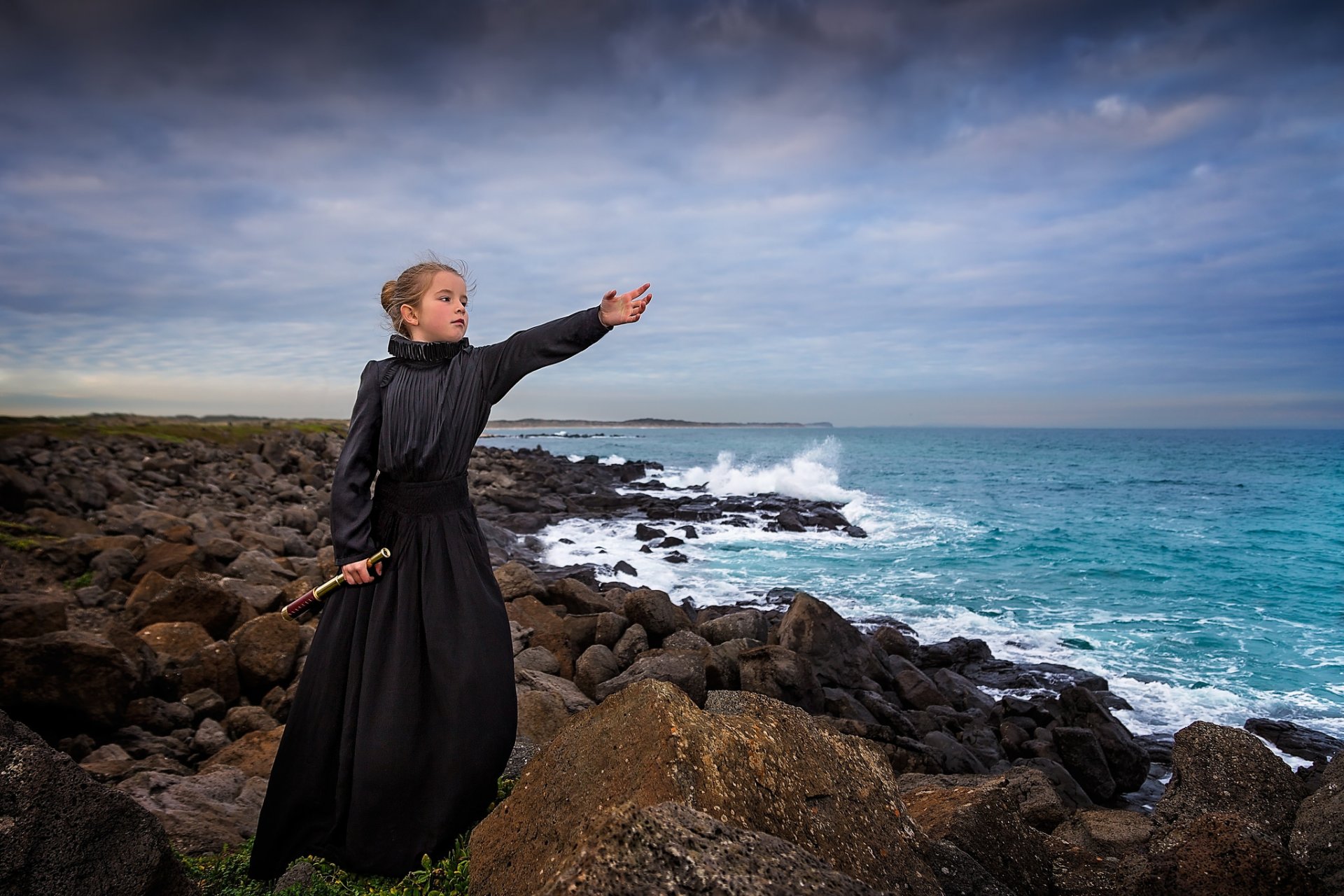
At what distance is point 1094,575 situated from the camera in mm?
20516

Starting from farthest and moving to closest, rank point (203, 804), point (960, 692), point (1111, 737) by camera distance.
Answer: point (960, 692) < point (1111, 737) < point (203, 804)

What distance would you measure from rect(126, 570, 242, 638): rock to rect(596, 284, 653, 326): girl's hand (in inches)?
241

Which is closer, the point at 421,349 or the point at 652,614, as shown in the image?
the point at 421,349

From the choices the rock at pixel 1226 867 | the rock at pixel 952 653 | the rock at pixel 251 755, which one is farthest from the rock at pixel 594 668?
the rock at pixel 952 653

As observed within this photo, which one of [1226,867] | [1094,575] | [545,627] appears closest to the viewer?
[1226,867]

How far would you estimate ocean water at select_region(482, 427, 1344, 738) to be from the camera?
12609mm

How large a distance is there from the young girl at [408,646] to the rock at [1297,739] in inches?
398

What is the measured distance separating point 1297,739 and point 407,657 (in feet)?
38.4

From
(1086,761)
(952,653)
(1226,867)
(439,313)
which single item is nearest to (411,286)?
(439,313)

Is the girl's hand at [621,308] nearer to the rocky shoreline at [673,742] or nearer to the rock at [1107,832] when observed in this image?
the rocky shoreline at [673,742]

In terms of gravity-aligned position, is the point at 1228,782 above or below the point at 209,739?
above

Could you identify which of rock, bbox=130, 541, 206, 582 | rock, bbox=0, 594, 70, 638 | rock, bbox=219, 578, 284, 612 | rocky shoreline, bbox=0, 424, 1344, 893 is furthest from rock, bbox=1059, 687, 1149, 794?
rock, bbox=130, 541, 206, 582

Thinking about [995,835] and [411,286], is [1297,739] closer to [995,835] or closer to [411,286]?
[995,835]

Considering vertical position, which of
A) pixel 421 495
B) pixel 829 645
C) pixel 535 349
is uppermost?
pixel 535 349
